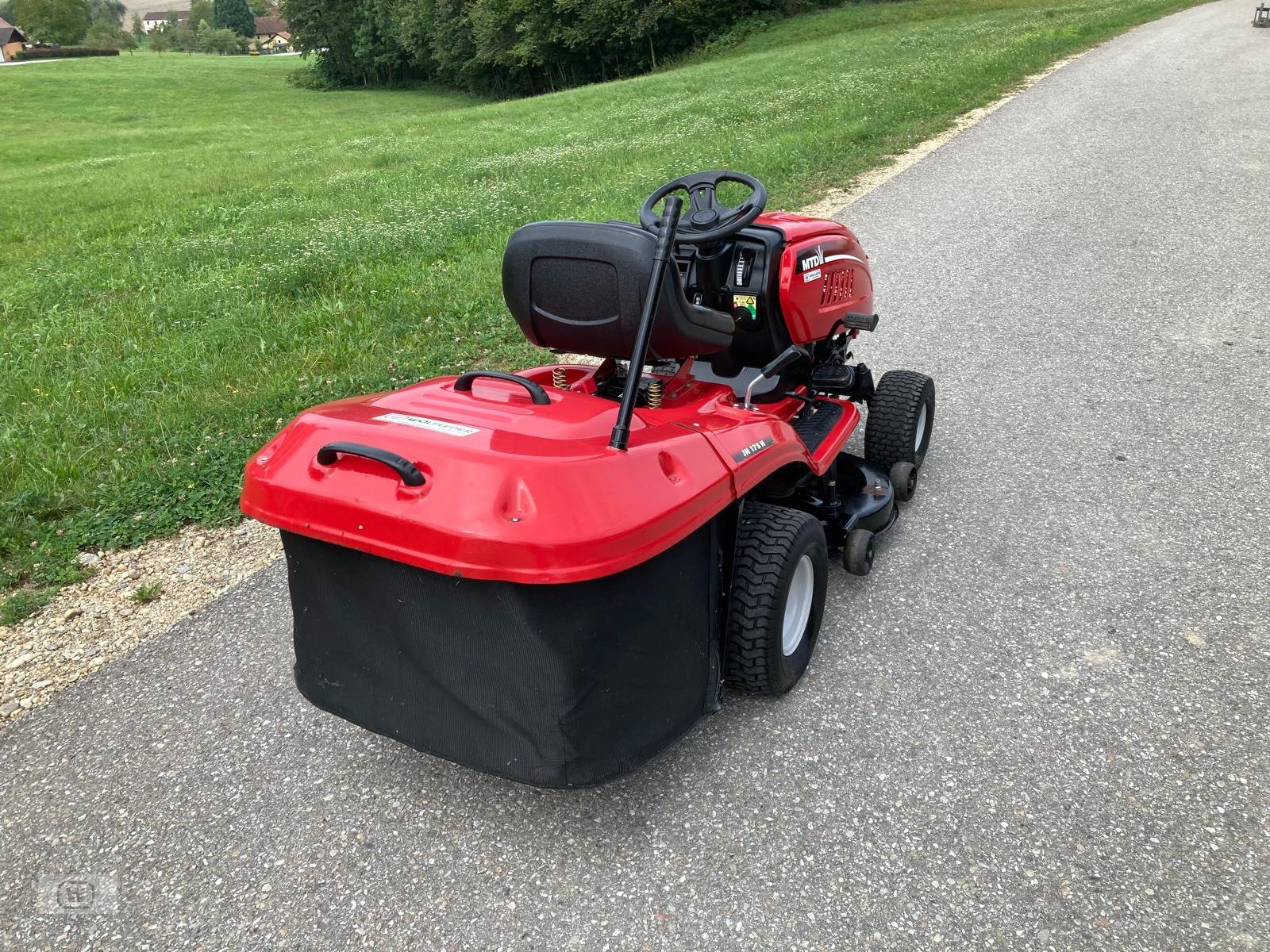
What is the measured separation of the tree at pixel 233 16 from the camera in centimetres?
12231

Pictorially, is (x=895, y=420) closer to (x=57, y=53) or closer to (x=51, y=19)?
(x=57, y=53)

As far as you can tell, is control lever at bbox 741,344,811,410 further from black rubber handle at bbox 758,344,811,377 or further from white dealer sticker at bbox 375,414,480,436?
white dealer sticker at bbox 375,414,480,436

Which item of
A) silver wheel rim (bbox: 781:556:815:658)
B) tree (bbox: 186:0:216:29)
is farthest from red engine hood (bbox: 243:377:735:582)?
tree (bbox: 186:0:216:29)

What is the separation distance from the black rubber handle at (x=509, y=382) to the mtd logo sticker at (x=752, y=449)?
18.8 inches

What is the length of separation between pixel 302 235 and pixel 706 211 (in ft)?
20.2

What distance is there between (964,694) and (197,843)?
6.43 feet

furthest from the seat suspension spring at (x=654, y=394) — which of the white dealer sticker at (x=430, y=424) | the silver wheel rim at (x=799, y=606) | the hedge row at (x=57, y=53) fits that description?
the hedge row at (x=57, y=53)

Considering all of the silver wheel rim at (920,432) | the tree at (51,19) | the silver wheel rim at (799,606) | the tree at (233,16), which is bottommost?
the silver wheel rim at (799,606)

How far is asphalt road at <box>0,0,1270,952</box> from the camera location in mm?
1929

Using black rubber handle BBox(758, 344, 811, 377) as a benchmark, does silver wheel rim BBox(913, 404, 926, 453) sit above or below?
below

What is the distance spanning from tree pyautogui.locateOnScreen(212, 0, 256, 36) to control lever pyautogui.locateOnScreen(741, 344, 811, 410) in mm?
140269

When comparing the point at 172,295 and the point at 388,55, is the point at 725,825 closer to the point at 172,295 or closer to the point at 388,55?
the point at 172,295

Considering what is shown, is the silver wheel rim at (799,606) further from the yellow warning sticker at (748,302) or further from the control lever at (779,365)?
the yellow warning sticker at (748,302)

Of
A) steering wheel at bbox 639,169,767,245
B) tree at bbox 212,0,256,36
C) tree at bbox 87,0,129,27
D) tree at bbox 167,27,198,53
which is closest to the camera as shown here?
steering wheel at bbox 639,169,767,245
